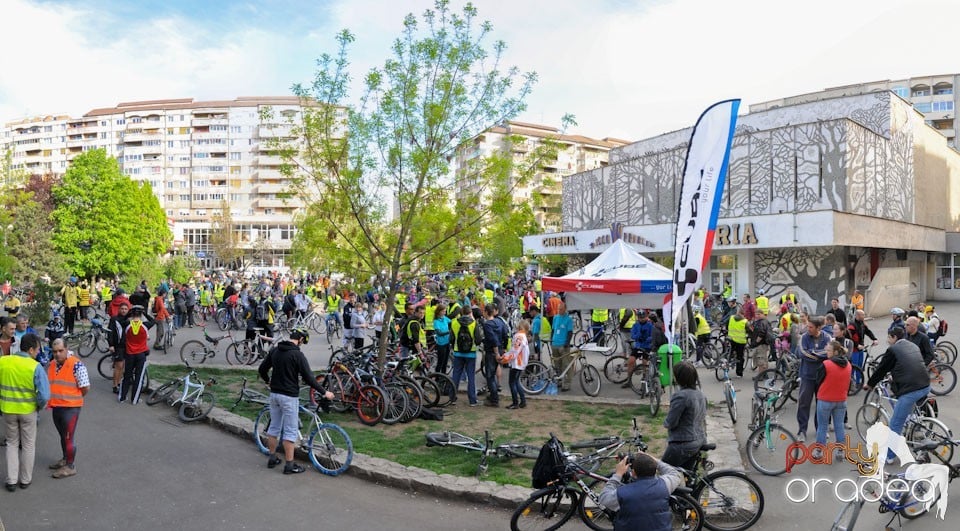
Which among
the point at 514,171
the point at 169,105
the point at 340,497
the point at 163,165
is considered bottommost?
the point at 340,497

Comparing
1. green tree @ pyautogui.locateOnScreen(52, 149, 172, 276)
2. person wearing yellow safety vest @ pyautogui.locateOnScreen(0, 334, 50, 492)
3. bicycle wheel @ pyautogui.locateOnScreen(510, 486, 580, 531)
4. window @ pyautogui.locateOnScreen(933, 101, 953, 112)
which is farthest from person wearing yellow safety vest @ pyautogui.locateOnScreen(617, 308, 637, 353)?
window @ pyautogui.locateOnScreen(933, 101, 953, 112)

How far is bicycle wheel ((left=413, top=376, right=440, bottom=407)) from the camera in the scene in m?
10.5

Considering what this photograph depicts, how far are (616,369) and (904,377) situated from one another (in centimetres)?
608

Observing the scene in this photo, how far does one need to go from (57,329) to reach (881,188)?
3509cm

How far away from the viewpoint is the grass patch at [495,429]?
756 cm

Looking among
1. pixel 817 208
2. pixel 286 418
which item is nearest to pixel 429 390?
pixel 286 418

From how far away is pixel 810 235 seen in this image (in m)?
26.2

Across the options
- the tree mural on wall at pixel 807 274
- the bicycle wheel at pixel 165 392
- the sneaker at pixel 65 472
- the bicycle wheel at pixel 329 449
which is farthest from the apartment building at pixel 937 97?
the sneaker at pixel 65 472

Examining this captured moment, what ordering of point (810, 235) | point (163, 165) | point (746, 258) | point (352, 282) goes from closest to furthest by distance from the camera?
point (352, 282)
point (810, 235)
point (746, 258)
point (163, 165)

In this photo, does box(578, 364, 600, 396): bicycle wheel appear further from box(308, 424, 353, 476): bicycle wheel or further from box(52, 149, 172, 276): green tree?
box(52, 149, 172, 276): green tree

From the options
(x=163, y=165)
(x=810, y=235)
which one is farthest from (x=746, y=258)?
(x=163, y=165)

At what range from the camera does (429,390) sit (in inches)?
423

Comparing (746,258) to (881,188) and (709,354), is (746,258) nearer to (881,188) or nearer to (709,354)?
(881,188)

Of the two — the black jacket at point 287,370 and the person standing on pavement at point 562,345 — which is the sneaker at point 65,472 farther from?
the person standing on pavement at point 562,345
